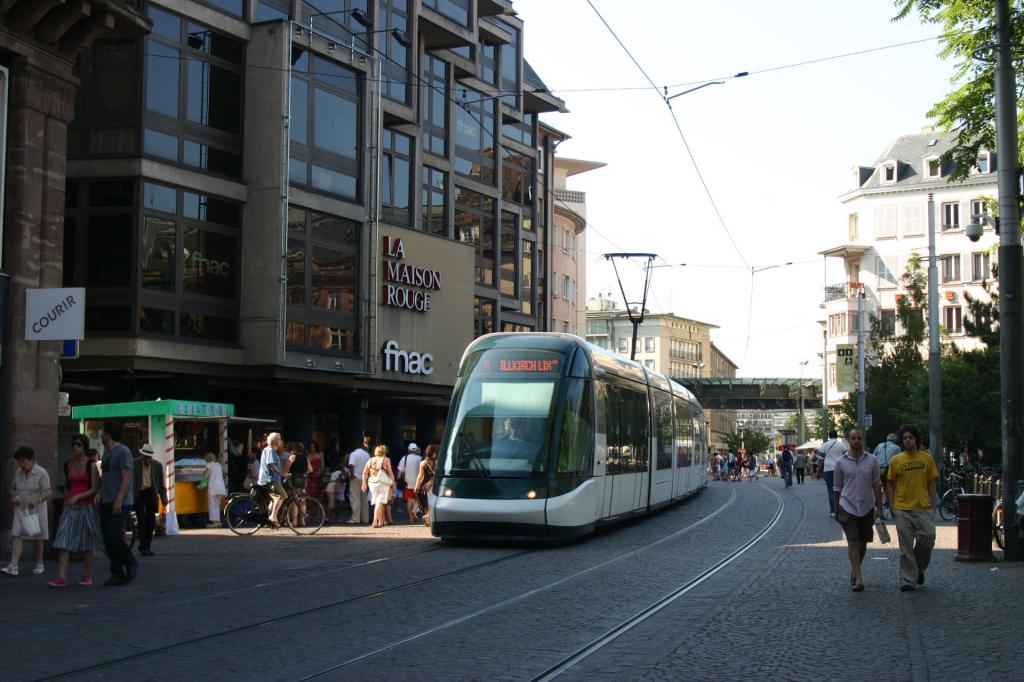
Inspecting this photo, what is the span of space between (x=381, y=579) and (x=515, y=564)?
2.47m

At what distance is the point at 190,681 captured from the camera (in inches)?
329

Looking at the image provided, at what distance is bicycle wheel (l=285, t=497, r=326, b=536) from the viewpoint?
2372 centimetres

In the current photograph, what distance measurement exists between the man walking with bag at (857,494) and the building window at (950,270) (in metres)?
77.7

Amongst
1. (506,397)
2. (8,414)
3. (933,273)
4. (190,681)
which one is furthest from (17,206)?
(933,273)

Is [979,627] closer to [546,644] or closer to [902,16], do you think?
[546,644]

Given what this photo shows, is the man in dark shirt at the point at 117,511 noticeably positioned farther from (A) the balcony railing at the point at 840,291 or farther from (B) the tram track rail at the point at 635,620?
(A) the balcony railing at the point at 840,291

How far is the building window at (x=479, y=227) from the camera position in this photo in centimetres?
4528

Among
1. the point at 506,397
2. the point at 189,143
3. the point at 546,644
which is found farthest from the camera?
the point at 189,143

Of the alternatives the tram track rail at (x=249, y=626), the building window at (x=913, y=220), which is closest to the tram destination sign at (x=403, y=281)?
the tram track rail at (x=249, y=626)

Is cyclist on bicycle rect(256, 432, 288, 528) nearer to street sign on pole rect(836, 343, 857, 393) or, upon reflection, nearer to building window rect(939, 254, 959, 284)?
street sign on pole rect(836, 343, 857, 393)

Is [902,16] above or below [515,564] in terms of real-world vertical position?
above

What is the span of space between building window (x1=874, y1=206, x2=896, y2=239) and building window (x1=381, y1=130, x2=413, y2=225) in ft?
197

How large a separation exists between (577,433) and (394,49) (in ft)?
73.2

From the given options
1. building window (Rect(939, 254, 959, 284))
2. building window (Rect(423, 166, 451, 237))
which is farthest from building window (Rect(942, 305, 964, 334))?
building window (Rect(423, 166, 451, 237))
